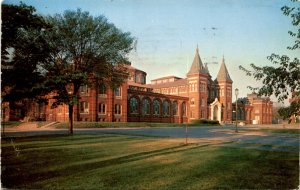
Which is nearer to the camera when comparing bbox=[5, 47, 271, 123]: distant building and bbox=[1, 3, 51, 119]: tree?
bbox=[1, 3, 51, 119]: tree

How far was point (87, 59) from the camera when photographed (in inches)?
987

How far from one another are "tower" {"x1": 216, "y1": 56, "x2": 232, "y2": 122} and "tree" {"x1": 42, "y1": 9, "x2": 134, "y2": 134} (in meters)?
58.6

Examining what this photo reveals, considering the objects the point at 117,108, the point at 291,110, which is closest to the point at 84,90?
the point at 117,108

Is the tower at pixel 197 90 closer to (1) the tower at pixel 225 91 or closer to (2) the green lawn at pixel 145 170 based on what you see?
(1) the tower at pixel 225 91

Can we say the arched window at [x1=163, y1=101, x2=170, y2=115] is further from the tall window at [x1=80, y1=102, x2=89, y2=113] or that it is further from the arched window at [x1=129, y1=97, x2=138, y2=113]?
the tall window at [x1=80, y1=102, x2=89, y2=113]

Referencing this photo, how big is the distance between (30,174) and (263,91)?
23.1 feet

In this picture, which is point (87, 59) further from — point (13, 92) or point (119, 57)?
point (13, 92)

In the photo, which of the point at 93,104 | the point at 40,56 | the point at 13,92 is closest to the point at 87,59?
the point at 40,56

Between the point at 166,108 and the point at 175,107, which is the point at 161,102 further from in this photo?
the point at 175,107

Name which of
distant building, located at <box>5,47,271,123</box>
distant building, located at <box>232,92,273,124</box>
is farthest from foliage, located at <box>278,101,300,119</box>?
distant building, located at <box>232,92,273,124</box>

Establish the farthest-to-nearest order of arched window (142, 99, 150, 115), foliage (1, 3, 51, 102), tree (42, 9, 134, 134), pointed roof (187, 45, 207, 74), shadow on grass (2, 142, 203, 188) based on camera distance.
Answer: pointed roof (187, 45, 207, 74) < arched window (142, 99, 150, 115) < tree (42, 9, 134, 134) < foliage (1, 3, 51, 102) < shadow on grass (2, 142, 203, 188)

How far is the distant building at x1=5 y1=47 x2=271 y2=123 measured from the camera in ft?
152

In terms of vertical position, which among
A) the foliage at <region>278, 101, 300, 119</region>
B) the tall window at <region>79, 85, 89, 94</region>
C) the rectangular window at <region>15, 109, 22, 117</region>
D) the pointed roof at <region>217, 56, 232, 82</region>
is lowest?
the rectangular window at <region>15, 109, 22, 117</region>

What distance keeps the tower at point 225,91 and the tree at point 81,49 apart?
58.6 m
